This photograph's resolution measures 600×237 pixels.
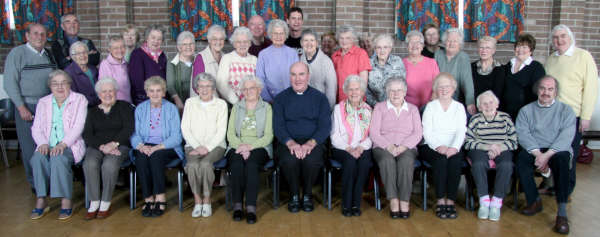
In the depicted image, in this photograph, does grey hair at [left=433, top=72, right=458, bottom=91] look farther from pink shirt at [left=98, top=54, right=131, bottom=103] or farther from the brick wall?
pink shirt at [left=98, top=54, right=131, bottom=103]

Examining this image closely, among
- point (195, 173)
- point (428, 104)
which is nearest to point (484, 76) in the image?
point (428, 104)

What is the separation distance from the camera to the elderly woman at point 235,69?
144 inches

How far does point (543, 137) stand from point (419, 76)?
1053mm

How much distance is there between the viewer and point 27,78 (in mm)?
3686

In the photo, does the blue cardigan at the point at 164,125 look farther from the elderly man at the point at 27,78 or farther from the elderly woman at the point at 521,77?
the elderly woman at the point at 521,77

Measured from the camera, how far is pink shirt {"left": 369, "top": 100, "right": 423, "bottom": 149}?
11.1ft

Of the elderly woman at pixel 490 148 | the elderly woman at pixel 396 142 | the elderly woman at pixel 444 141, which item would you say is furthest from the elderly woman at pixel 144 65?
the elderly woman at pixel 490 148

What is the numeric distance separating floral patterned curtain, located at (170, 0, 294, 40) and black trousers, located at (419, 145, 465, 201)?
2.91 meters

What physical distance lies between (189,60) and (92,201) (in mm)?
1377

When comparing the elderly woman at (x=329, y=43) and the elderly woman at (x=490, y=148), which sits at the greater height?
the elderly woman at (x=329, y=43)

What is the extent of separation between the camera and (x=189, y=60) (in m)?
3.81

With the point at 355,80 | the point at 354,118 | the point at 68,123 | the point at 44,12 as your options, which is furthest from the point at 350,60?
the point at 44,12

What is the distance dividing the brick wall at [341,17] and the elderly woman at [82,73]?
6.12ft

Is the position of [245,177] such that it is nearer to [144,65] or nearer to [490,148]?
[144,65]
